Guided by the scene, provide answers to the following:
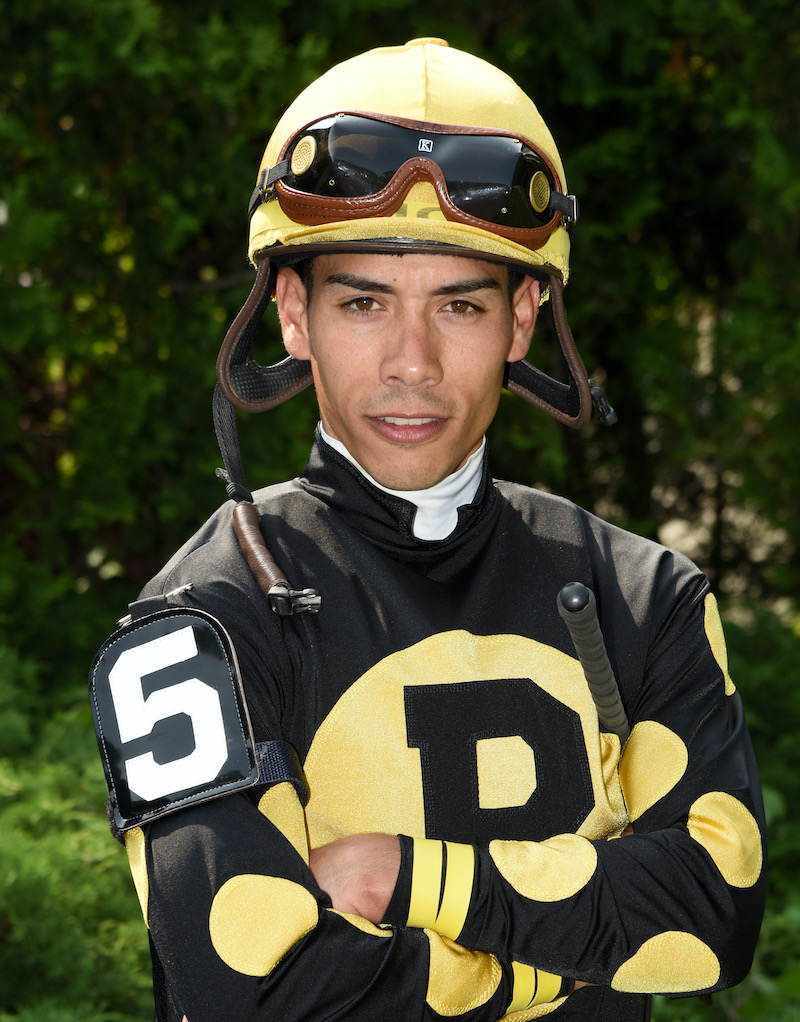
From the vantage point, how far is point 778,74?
562 centimetres

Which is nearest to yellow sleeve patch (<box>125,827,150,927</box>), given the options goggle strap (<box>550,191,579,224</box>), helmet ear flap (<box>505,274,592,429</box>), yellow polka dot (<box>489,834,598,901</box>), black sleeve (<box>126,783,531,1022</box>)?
black sleeve (<box>126,783,531,1022</box>)

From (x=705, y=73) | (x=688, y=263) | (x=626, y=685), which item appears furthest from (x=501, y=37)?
(x=626, y=685)

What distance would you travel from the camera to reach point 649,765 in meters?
2.07

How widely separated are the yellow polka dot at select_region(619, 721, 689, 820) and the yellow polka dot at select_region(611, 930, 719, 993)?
23 centimetres

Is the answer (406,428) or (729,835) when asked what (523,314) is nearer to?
(406,428)

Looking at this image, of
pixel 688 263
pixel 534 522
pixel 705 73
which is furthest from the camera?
pixel 688 263

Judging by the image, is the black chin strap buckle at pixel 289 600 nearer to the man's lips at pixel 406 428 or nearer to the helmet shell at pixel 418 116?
the man's lips at pixel 406 428

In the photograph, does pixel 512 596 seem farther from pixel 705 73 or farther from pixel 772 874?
pixel 705 73

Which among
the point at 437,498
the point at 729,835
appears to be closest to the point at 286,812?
the point at 437,498

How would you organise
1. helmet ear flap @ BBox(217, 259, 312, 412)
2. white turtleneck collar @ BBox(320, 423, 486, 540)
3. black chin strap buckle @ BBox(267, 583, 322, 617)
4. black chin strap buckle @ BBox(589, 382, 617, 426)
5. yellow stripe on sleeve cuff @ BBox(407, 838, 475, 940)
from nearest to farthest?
yellow stripe on sleeve cuff @ BBox(407, 838, 475, 940) → black chin strap buckle @ BBox(267, 583, 322, 617) → white turtleneck collar @ BBox(320, 423, 486, 540) → helmet ear flap @ BBox(217, 259, 312, 412) → black chin strap buckle @ BBox(589, 382, 617, 426)

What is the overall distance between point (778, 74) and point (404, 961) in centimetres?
512

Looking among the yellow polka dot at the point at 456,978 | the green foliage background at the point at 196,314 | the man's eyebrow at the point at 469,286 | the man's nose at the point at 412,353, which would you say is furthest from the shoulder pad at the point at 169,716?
the green foliage background at the point at 196,314

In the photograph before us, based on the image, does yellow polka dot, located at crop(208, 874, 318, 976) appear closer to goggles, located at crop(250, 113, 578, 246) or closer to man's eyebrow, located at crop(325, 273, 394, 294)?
man's eyebrow, located at crop(325, 273, 394, 294)

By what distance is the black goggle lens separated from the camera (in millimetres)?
1965
